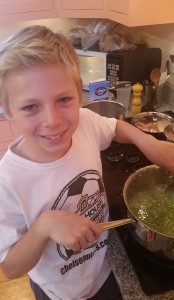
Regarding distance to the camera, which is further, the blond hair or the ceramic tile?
the ceramic tile

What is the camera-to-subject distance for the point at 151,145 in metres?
0.73

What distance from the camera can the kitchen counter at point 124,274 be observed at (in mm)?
538

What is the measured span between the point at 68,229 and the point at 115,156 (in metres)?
0.44

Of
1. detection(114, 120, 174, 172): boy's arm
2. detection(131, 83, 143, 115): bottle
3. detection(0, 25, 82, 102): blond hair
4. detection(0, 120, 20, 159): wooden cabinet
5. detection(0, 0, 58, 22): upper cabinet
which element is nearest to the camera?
detection(0, 25, 82, 102): blond hair

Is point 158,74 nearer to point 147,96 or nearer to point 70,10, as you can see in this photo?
point 147,96

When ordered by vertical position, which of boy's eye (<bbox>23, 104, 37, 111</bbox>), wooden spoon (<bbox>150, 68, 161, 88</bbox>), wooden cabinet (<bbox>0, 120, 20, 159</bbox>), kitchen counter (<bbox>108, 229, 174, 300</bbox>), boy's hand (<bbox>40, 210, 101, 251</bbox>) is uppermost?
boy's eye (<bbox>23, 104, 37, 111</bbox>)

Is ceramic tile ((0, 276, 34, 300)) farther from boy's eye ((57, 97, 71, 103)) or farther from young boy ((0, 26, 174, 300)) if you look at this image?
boy's eye ((57, 97, 71, 103))

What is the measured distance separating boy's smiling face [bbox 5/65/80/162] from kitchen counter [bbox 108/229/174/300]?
0.28 m

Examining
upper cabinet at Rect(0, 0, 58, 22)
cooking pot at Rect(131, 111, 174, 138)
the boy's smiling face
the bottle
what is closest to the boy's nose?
the boy's smiling face

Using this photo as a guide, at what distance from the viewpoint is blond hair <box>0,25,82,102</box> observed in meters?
0.47

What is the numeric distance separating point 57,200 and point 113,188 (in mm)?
236

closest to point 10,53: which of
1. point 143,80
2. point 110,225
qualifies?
point 110,225

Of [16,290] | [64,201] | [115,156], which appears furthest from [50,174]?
[16,290]

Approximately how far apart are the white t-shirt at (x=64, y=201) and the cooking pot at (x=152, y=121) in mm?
321
